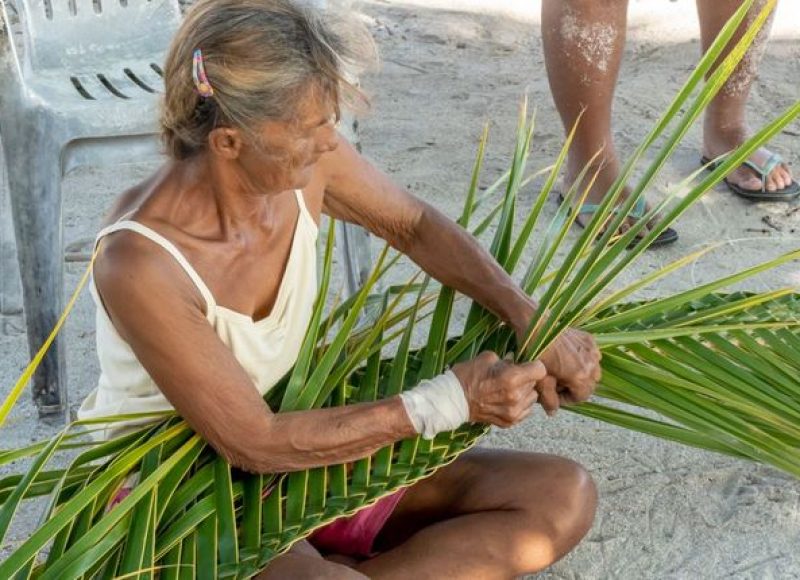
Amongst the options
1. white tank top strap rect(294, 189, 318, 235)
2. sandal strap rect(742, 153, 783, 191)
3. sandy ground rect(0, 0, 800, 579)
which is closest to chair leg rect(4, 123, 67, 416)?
sandy ground rect(0, 0, 800, 579)

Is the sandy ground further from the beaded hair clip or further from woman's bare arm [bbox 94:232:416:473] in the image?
the beaded hair clip

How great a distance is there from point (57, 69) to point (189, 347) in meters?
1.39

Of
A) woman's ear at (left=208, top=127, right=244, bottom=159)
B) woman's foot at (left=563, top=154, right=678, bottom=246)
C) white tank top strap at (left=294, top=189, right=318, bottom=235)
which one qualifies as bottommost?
woman's foot at (left=563, top=154, right=678, bottom=246)

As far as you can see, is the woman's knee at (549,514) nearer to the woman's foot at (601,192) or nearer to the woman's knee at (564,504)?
the woman's knee at (564,504)

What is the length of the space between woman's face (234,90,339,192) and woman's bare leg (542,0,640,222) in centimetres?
152

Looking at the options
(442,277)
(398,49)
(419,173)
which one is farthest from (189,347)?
(398,49)

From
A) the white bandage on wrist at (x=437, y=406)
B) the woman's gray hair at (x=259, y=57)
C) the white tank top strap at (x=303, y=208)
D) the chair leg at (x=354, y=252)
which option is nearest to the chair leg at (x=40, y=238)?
the chair leg at (x=354, y=252)

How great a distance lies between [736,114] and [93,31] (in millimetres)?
1762

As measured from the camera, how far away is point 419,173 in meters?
3.70

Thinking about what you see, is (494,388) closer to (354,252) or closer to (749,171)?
(354,252)

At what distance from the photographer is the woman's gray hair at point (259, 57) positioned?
1.61m

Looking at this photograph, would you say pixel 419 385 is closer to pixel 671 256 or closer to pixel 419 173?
pixel 671 256

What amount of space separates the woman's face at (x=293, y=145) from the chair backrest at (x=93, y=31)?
1.27m

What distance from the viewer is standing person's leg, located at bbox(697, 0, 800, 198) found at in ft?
11.1
